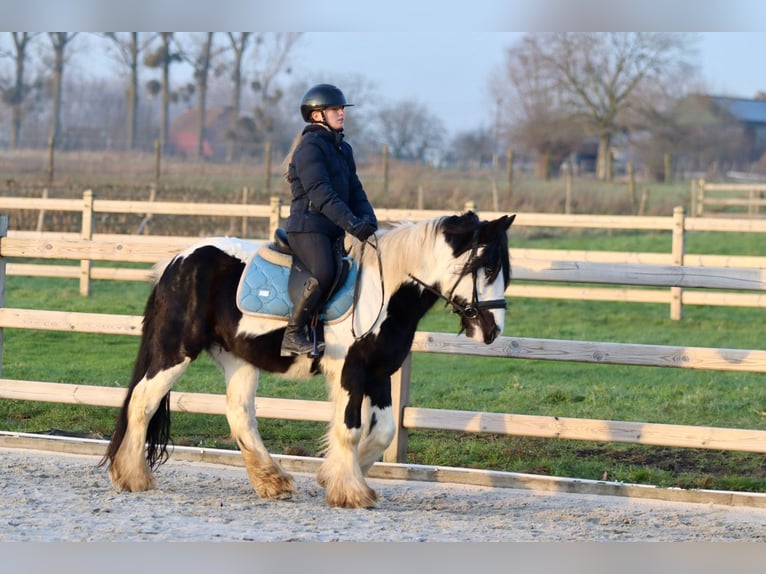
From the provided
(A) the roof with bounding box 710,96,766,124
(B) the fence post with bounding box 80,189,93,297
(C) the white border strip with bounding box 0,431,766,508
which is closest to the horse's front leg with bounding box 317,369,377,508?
(C) the white border strip with bounding box 0,431,766,508

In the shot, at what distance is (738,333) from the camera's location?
12.7m

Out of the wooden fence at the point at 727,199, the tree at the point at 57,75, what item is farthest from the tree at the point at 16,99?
the wooden fence at the point at 727,199

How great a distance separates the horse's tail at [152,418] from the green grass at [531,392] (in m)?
1.12

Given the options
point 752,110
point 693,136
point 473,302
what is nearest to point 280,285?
point 473,302

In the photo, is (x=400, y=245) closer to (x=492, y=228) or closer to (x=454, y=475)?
(x=492, y=228)

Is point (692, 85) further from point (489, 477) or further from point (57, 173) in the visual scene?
point (489, 477)

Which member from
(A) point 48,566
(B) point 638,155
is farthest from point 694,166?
(A) point 48,566

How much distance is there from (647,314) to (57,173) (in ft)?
74.9

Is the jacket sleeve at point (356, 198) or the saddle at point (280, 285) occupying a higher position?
the jacket sleeve at point (356, 198)

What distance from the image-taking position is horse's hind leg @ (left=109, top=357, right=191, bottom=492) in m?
5.64

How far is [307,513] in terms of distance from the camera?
5180 mm

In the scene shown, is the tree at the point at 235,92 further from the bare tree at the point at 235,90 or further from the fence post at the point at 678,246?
the fence post at the point at 678,246

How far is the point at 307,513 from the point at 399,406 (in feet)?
4.56

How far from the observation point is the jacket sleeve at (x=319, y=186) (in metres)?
5.22
